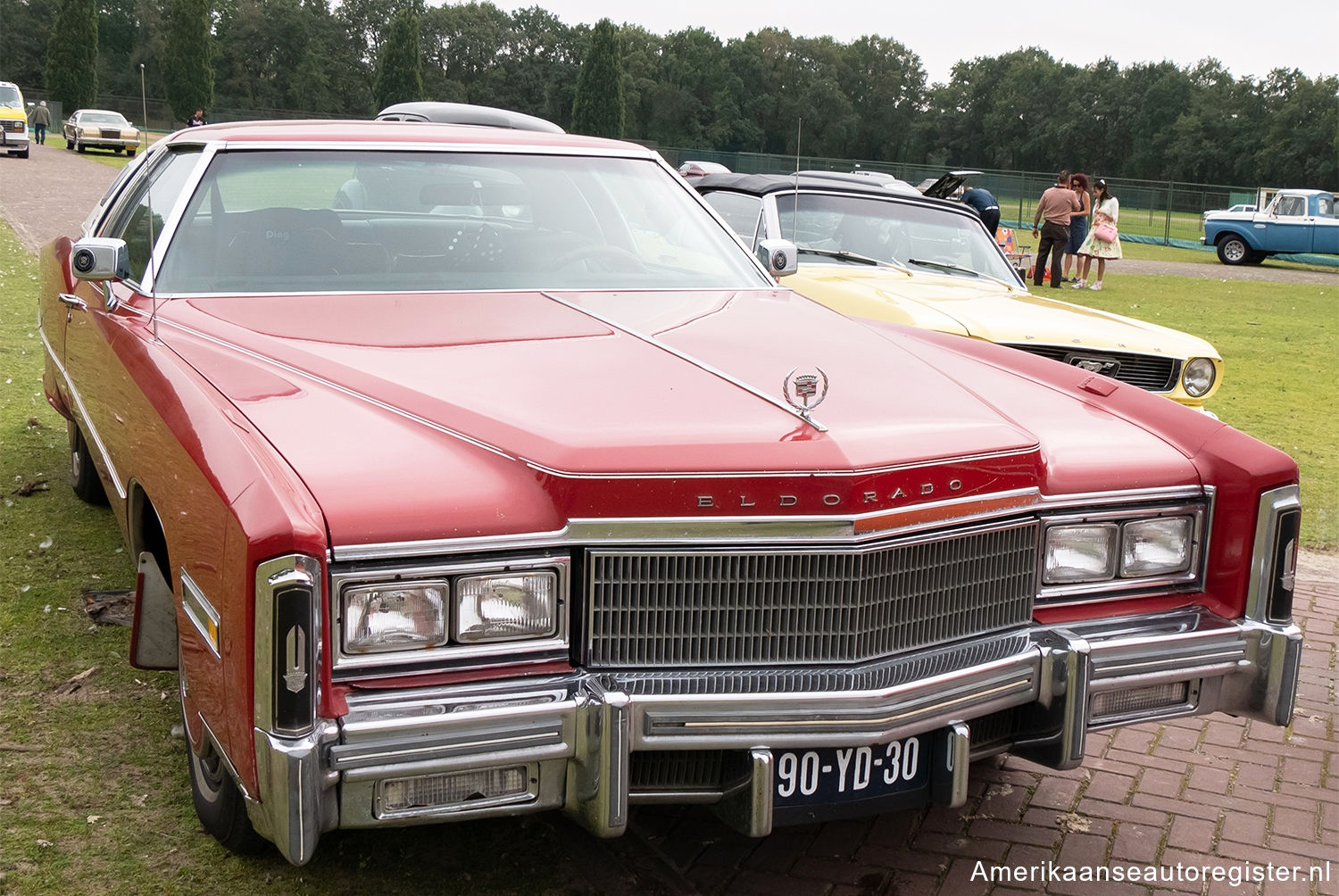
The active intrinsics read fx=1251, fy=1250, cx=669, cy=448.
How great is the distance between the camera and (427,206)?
4164 mm

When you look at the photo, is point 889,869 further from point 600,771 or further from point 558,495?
point 558,495

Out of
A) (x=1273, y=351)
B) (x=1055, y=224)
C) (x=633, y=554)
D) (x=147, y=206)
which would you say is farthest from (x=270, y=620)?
(x=1055, y=224)

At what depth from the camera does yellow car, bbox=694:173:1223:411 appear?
689 cm

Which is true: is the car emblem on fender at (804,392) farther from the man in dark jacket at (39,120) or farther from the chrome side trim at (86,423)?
the man in dark jacket at (39,120)

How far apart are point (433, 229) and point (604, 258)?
57cm

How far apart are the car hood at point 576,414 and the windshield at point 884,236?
4523 mm

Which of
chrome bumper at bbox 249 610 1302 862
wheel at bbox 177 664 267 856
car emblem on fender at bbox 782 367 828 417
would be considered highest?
car emblem on fender at bbox 782 367 828 417

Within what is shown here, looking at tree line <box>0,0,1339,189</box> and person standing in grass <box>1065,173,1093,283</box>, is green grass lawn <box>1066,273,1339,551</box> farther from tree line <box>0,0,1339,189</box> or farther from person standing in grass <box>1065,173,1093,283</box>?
tree line <box>0,0,1339,189</box>

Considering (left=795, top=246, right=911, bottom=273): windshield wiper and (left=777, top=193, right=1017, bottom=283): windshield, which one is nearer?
(left=795, top=246, right=911, bottom=273): windshield wiper

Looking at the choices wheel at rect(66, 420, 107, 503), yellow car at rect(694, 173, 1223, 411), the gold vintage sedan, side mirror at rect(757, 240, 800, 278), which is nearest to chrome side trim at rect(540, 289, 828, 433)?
side mirror at rect(757, 240, 800, 278)

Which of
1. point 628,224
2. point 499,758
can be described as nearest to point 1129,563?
point 499,758

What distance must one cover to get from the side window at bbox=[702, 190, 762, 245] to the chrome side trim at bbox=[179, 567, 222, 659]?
5.86 metres

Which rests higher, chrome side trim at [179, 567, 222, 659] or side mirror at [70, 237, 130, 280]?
side mirror at [70, 237, 130, 280]

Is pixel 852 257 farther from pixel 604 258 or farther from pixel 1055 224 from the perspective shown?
pixel 1055 224
